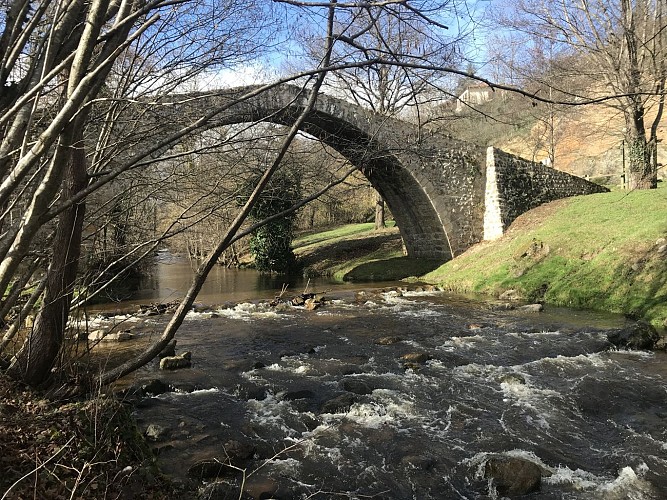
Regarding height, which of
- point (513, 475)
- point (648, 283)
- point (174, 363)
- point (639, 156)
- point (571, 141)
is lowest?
point (513, 475)

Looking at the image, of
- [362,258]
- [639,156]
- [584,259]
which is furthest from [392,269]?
[639,156]

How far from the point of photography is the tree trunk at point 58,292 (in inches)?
144

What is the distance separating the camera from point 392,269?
18375 mm

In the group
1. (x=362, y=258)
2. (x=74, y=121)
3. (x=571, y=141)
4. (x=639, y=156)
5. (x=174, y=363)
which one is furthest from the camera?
(x=571, y=141)

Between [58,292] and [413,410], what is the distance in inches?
144

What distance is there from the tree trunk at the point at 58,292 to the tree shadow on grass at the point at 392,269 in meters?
14.1

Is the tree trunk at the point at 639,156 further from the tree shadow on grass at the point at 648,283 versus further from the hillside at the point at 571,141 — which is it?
the hillside at the point at 571,141

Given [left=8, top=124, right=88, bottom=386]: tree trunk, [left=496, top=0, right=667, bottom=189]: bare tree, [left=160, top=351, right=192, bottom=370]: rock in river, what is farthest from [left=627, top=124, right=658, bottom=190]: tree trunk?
[left=8, top=124, right=88, bottom=386]: tree trunk

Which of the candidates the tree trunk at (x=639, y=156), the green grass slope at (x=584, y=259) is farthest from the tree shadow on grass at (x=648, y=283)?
the tree trunk at (x=639, y=156)

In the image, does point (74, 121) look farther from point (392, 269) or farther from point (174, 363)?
point (392, 269)

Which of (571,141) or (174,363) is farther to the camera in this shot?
(571,141)

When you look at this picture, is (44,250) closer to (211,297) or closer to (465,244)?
(211,297)

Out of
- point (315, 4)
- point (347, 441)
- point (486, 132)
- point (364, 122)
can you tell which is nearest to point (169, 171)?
point (315, 4)

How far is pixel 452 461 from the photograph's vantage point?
4223 millimetres
